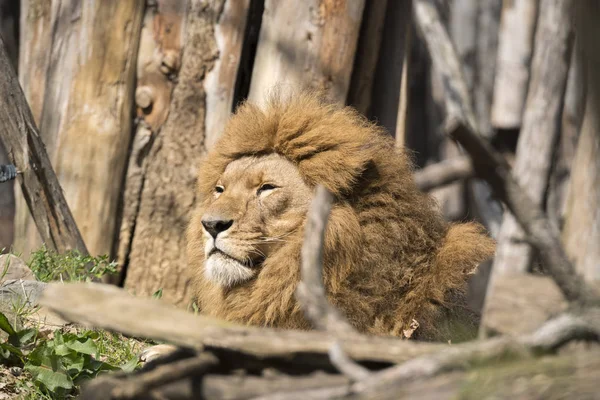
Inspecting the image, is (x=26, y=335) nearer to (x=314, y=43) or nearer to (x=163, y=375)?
(x=163, y=375)

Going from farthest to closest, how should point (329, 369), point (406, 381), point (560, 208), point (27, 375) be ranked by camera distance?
point (560, 208)
point (27, 375)
point (329, 369)
point (406, 381)

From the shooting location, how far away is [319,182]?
493cm

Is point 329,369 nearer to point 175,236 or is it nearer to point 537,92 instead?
point 537,92

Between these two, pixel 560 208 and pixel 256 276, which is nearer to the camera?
pixel 256 276

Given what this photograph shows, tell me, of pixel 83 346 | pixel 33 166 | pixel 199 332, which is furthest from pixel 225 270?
pixel 199 332

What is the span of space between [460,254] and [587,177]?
4.56 ft

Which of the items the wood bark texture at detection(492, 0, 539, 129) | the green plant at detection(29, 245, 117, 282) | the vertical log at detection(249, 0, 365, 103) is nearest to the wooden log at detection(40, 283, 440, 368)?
the green plant at detection(29, 245, 117, 282)

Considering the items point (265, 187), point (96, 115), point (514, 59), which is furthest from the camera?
point (514, 59)

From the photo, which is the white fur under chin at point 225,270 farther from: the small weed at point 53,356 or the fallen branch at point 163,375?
the fallen branch at point 163,375

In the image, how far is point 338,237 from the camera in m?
4.77

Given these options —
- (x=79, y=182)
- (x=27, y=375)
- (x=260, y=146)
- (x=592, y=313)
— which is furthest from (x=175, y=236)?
(x=592, y=313)

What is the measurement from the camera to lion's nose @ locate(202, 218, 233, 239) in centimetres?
484

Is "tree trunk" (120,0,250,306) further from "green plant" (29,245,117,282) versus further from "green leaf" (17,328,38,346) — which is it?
"green leaf" (17,328,38,346)

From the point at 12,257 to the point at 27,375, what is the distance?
111 cm
